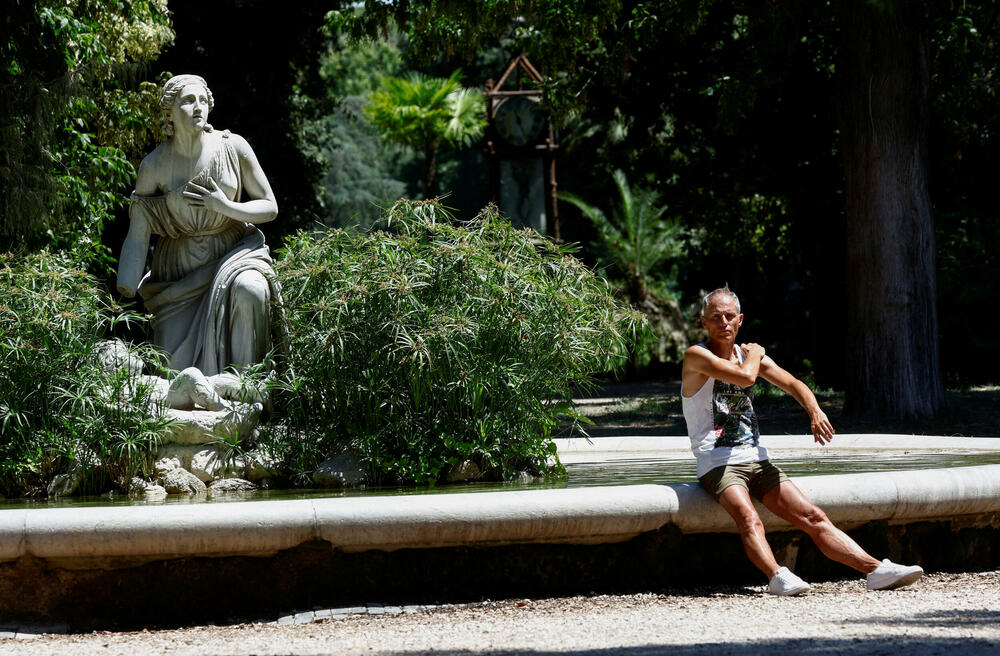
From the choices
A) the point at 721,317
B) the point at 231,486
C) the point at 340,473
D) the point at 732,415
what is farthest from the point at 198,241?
the point at 732,415

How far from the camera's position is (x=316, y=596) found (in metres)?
4.75

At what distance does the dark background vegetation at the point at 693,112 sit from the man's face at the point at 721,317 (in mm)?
8191

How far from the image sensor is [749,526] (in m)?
4.91

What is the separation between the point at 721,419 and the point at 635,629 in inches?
49.8

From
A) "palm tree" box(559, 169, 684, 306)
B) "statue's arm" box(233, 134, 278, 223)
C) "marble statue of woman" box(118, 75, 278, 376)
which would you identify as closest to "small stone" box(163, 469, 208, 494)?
"marble statue of woman" box(118, 75, 278, 376)

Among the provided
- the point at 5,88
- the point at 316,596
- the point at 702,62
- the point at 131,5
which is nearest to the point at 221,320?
the point at 316,596

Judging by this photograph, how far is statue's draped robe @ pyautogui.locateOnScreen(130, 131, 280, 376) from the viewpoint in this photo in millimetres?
6613

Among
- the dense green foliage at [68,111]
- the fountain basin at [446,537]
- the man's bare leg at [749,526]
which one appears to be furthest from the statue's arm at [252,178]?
the dense green foliage at [68,111]

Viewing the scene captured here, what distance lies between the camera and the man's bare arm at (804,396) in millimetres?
5145

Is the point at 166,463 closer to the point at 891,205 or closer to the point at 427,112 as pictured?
the point at 891,205

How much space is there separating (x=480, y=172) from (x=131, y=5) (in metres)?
40.2

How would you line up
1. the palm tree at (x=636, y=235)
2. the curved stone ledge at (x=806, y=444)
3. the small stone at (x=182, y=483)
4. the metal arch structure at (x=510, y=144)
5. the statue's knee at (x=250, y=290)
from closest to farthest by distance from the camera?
the small stone at (x=182, y=483)
the statue's knee at (x=250, y=290)
the curved stone ledge at (x=806, y=444)
the metal arch structure at (x=510, y=144)
the palm tree at (x=636, y=235)

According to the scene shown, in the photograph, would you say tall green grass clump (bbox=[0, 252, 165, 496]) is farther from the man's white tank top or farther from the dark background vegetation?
the dark background vegetation

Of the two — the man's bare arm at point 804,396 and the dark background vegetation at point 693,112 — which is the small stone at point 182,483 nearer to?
the man's bare arm at point 804,396
